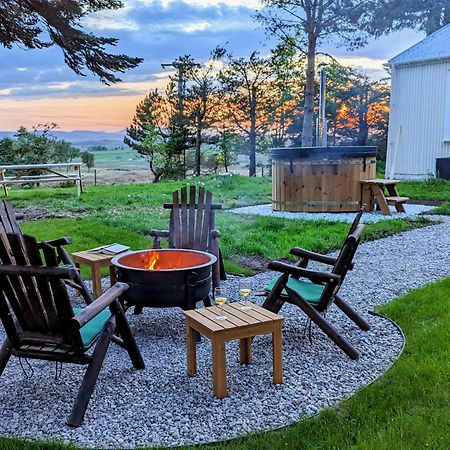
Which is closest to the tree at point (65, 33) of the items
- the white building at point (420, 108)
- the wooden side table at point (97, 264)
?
the wooden side table at point (97, 264)

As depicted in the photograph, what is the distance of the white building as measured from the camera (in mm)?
12750

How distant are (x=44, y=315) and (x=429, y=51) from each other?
13.0 metres

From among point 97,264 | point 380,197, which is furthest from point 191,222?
point 380,197

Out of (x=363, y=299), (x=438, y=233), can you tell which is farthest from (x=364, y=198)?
(x=363, y=299)

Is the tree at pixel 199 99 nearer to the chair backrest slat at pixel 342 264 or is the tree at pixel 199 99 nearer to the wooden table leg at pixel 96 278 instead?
the wooden table leg at pixel 96 278

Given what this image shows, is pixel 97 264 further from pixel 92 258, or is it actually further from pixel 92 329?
pixel 92 329

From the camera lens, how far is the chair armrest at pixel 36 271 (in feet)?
7.81

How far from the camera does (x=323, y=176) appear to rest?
8.78 meters

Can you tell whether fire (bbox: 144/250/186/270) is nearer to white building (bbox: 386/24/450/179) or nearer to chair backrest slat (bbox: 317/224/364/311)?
chair backrest slat (bbox: 317/224/364/311)

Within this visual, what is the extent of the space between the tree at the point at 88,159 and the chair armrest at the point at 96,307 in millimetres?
18489

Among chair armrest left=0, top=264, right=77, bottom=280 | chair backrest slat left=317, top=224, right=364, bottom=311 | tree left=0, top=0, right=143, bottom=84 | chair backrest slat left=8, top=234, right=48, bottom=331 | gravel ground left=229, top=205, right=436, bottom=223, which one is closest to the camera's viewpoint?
chair armrest left=0, top=264, right=77, bottom=280

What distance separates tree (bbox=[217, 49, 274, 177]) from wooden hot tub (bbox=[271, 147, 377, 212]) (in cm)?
849

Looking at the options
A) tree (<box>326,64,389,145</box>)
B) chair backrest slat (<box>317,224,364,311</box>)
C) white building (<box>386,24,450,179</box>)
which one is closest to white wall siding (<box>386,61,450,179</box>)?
white building (<box>386,24,450,179</box>)

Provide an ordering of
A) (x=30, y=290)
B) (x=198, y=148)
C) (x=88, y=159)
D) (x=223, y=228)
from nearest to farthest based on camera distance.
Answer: (x=30, y=290) → (x=223, y=228) → (x=198, y=148) → (x=88, y=159)
